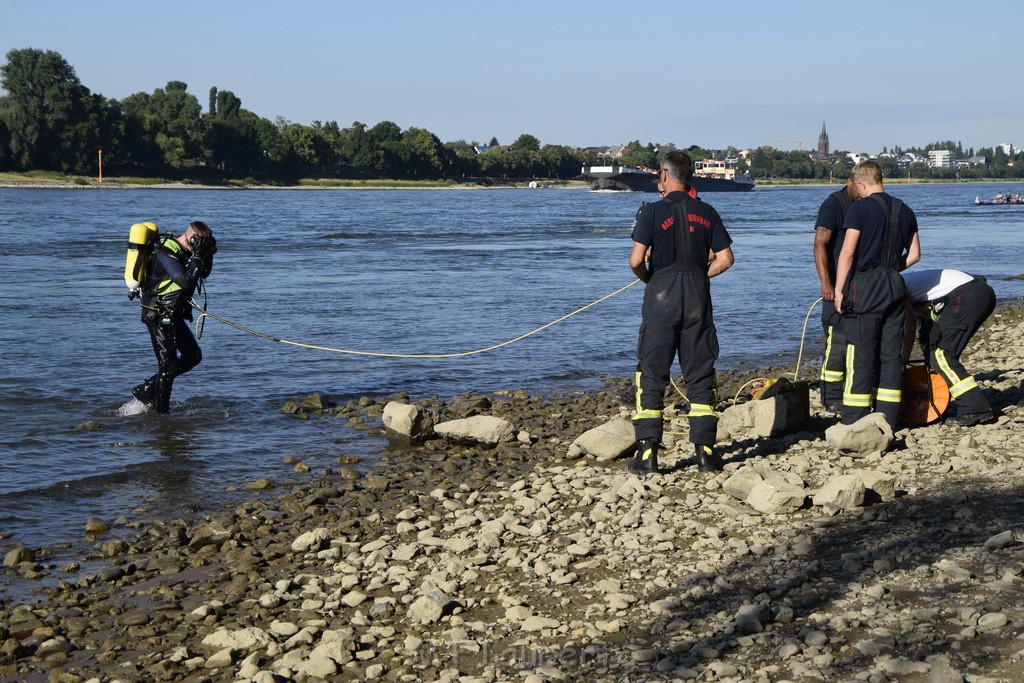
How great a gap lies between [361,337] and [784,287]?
11.8 metres

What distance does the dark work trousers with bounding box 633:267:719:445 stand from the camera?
24.2 feet

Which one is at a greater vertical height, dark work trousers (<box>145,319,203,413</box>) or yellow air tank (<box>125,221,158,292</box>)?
yellow air tank (<box>125,221,158,292</box>)

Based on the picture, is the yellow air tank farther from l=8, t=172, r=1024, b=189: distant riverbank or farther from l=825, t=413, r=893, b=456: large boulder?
l=8, t=172, r=1024, b=189: distant riverbank

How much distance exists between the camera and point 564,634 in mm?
5059

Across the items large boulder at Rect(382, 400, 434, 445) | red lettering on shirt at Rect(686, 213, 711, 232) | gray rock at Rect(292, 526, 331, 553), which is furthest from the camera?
large boulder at Rect(382, 400, 434, 445)

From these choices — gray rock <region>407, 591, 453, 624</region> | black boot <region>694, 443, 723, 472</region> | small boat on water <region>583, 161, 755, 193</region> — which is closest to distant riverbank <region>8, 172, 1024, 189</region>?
small boat on water <region>583, 161, 755, 193</region>

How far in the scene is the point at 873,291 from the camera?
7.91 meters

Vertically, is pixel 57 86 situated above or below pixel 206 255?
above

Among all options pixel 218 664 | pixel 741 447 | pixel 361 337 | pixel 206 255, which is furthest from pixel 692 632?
pixel 361 337

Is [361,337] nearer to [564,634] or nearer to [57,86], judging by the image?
[564,634]

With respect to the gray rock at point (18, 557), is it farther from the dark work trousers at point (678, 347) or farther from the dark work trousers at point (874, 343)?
the dark work trousers at point (874, 343)

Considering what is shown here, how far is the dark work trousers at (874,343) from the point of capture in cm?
792

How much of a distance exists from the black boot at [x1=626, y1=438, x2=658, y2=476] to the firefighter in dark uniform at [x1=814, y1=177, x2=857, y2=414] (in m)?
1.84

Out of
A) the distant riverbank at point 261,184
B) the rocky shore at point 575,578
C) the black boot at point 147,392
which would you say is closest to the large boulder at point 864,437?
the rocky shore at point 575,578
